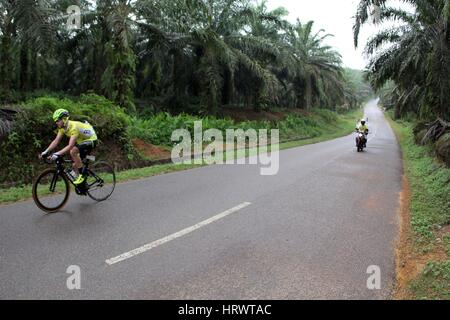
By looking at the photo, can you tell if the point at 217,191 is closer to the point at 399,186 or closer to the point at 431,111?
the point at 399,186

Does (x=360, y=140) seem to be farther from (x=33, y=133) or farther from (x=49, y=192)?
(x=49, y=192)

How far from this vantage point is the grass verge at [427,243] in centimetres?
391

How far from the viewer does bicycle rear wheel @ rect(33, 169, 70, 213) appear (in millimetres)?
6306

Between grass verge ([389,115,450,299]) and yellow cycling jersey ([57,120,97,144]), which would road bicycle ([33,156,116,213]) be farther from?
grass verge ([389,115,450,299])

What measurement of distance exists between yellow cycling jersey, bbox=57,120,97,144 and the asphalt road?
1.28m

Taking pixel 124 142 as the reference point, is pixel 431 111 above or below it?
above

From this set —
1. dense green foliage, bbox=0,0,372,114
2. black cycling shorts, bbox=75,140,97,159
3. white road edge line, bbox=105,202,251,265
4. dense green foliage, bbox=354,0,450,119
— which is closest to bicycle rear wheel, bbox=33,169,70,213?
black cycling shorts, bbox=75,140,97,159

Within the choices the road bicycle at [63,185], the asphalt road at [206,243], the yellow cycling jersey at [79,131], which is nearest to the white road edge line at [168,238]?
the asphalt road at [206,243]

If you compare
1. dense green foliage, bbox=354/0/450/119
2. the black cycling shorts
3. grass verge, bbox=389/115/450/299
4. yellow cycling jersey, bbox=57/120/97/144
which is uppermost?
dense green foliage, bbox=354/0/450/119

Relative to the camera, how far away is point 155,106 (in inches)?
851

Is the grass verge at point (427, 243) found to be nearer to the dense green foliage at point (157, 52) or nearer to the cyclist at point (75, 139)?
the cyclist at point (75, 139)

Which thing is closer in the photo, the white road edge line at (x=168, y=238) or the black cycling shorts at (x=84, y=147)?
the white road edge line at (x=168, y=238)
